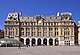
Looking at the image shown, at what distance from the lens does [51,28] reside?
138 meters

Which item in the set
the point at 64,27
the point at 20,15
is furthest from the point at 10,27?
the point at 64,27

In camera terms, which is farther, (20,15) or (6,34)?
(20,15)

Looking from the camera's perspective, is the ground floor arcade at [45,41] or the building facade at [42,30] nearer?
the ground floor arcade at [45,41]

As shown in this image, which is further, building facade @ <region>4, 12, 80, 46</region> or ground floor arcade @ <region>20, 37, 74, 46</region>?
building facade @ <region>4, 12, 80, 46</region>

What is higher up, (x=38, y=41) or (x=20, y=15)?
(x=20, y=15)

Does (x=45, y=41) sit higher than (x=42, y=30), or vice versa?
(x=42, y=30)

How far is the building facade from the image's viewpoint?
13538 cm

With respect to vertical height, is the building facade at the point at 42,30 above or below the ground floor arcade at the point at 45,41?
above

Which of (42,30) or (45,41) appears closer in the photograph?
(42,30)

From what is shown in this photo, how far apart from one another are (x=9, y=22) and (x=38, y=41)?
2189cm

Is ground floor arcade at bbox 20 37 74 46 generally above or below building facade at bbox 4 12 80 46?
below

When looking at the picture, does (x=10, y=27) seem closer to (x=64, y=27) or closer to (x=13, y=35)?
(x=13, y=35)

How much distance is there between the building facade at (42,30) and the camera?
135 metres

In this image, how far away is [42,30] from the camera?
450ft
